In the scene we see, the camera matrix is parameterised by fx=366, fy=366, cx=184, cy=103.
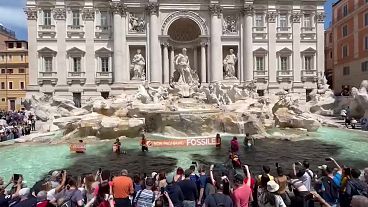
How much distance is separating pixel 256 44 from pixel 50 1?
22.4m

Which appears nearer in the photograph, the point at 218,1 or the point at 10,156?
the point at 10,156

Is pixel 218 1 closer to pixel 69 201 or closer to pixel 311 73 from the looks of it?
pixel 311 73

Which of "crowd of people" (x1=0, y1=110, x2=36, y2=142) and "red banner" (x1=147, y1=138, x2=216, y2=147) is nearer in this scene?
"red banner" (x1=147, y1=138, x2=216, y2=147)

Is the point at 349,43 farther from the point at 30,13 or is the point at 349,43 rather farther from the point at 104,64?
the point at 30,13

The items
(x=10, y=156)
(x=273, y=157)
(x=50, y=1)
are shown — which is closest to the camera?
(x=273, y=157)

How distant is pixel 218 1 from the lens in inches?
1535

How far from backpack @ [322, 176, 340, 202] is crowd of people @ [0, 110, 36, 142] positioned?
22.4 meters

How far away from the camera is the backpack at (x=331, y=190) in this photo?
7502 millimetres

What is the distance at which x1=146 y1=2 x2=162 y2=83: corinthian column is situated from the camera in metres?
38.2

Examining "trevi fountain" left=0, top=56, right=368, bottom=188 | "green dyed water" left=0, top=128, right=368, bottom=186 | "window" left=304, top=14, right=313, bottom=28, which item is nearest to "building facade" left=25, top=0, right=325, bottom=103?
"window" left=304, top=14, right=313, bottom=28

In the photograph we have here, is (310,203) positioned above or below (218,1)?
below

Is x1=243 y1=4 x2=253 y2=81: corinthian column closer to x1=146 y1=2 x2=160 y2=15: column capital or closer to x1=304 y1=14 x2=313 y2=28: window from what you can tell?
x1=304 y1=14 x2=313 y2=28: window

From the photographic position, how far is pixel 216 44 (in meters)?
38.9

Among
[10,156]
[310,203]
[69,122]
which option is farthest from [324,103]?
[310,203]
